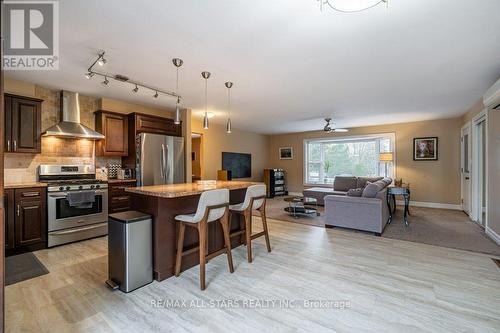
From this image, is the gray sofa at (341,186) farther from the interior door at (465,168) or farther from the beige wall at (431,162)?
the interior door at (465,168)

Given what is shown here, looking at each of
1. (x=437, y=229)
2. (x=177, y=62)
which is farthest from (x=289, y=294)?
(x=437, y=229)

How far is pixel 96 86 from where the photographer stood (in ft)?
12.5

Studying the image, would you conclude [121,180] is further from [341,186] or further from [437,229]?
[437,229]

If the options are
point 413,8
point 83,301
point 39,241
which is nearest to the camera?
point 413,8

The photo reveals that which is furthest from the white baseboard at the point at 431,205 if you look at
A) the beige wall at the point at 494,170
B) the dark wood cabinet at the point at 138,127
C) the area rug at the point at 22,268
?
the area rug at the point at 22,268

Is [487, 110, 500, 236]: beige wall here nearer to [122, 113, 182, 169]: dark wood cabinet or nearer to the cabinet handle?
[122, 113, 182, 169]: dark wood cabinet

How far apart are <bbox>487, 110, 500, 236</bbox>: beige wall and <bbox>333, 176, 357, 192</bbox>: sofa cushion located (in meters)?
3.05

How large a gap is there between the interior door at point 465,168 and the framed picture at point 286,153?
4.95 metres

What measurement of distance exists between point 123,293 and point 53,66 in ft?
9.71

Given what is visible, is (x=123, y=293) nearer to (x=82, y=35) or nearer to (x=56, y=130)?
(x=82, y=35)

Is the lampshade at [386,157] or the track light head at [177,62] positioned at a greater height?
the track light head at [177,62]

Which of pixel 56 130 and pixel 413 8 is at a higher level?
pixel 413 8

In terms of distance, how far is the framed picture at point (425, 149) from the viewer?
6.52 metres

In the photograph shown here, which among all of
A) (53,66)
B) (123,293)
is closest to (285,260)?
(123,293)
